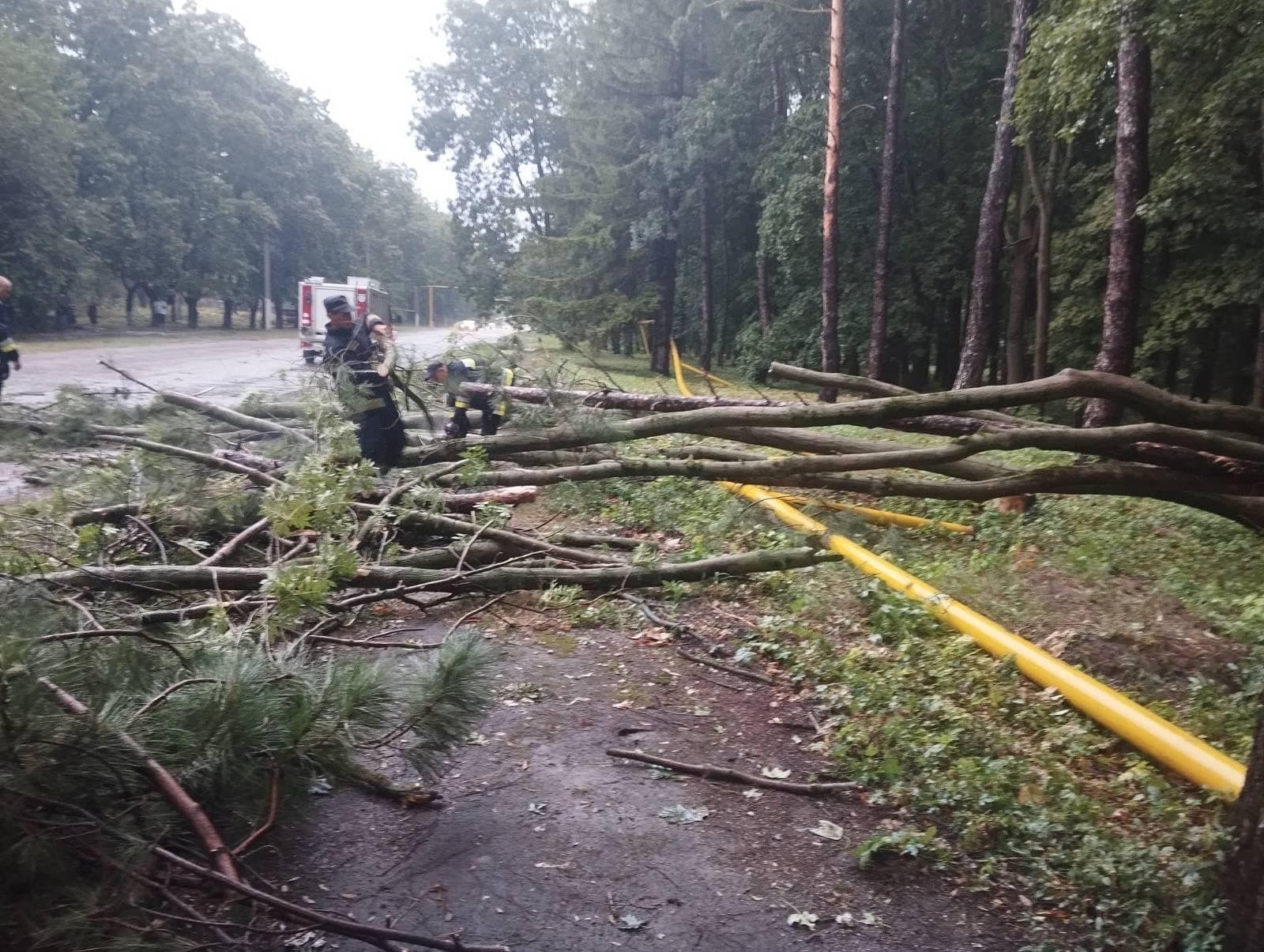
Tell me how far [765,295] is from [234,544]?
1903 cm

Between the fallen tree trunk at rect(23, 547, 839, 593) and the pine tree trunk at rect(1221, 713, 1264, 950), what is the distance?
2708 millimetres

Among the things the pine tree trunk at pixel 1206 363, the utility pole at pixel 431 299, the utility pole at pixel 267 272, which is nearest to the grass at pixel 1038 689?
the pine tree trunk at pixel 1206 363

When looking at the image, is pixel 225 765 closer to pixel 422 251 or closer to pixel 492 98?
pixel 422 251

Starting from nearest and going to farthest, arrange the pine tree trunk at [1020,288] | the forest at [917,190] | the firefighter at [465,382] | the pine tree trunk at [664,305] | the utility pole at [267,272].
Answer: the firefighter at [465,382] → the forest at [917,190] → the pine tree trunk at [1020,288] → the pine tree trunk at [664,305] → the utility pole at [267,272]

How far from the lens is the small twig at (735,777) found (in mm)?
2998

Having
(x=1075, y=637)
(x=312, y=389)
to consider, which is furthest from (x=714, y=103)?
(x=1075, y=637)

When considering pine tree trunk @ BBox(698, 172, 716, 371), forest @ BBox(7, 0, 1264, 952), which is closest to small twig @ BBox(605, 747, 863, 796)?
forest @ BBox(7, 0, 1264, 952)

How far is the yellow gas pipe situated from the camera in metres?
2.86

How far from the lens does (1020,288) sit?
15.3 meters

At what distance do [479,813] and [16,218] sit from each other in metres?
19.3

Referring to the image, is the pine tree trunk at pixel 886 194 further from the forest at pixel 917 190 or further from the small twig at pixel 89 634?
the small twig at pixel 89 634

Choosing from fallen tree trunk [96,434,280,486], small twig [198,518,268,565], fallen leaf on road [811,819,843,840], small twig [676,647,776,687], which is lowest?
fallen leaf on road [811,819,843,840]

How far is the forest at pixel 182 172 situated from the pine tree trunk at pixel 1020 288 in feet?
49.3

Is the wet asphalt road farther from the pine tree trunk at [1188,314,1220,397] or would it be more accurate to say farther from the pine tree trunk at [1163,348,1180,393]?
the pine tree trunk at [1163,348,1180,393]
